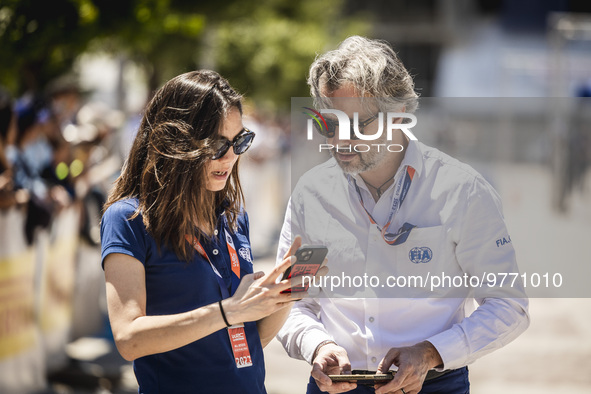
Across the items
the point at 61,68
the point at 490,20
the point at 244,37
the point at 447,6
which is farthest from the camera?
the point at 490,20

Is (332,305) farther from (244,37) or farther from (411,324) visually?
(244,37)

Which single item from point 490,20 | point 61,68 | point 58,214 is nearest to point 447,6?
point 490,20

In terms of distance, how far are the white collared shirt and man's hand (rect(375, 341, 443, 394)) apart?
1.5 inches

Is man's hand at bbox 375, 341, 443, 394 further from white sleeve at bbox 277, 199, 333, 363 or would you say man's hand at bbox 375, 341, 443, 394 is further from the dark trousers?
white sleeve at bbox 277, 199, 333, 363

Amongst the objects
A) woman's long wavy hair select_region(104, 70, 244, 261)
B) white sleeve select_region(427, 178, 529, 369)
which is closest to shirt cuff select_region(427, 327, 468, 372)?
white sleeve select_region(427, 178, 529, 369)

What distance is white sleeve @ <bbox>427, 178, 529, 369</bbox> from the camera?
2311mm

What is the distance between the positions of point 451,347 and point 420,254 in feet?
1.00

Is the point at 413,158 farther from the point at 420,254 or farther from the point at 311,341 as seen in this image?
the point at 311,341

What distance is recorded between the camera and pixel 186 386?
2242mm

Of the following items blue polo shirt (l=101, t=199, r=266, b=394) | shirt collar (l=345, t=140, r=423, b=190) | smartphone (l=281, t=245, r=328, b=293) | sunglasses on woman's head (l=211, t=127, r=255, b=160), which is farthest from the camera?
shirt collar (l=345, t=140, r=423, b=190)

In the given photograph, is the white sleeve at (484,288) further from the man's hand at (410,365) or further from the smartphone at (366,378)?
the smartphone at (366,378)

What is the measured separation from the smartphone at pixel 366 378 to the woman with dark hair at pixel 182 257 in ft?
0.90

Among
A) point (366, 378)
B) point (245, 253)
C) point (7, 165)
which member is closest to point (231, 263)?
point (245, 253)

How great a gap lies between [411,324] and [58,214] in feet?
14.5
